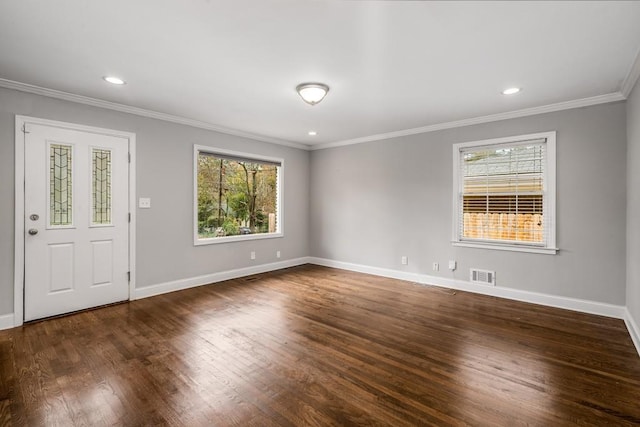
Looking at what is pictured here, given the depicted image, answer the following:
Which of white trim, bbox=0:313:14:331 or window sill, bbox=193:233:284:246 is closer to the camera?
white trim, bbox=0:313:14:331

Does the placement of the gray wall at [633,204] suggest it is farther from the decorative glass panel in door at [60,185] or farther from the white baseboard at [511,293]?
the decorative glass panel in door at [60,185]

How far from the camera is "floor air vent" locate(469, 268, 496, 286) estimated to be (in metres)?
4.30

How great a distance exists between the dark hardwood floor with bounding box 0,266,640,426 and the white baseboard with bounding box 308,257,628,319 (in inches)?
6.5

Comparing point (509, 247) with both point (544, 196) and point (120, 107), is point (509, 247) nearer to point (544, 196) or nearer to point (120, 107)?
point (544, 196)

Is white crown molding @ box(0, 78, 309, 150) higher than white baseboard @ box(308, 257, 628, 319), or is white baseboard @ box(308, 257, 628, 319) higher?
white crown molding @ box(0, 78, 309, 150)

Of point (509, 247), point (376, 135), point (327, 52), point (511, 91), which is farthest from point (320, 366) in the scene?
point (376, 135)

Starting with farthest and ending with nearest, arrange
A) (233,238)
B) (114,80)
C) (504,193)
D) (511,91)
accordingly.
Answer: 1. (233,238)
2. (504,193)
3. (511,91)
4. (114,80)

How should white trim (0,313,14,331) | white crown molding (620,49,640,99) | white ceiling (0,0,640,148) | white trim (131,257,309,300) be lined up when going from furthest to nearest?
white trim (131,257,309,300)
white trim (0,313,14,331)
white crown molding (620,49,640,99)
white ceiling (0,0,640,148)

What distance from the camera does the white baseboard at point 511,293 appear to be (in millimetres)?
3537

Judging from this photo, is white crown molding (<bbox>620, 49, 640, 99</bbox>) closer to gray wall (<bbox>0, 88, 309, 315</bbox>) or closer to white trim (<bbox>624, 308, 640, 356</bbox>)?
white trim (<bbox>624, 308, 640, 356</bbox>)

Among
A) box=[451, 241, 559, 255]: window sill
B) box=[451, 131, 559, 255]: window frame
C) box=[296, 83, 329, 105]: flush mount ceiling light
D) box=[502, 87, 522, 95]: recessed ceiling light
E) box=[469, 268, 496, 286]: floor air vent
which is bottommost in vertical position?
box=[469, 268, 496, 286]: floor air vent

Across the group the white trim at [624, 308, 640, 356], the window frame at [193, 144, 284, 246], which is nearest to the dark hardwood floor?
the white trim at [624, 308, 640, 356]

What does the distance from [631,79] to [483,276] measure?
107 inches

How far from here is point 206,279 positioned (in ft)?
16.0
